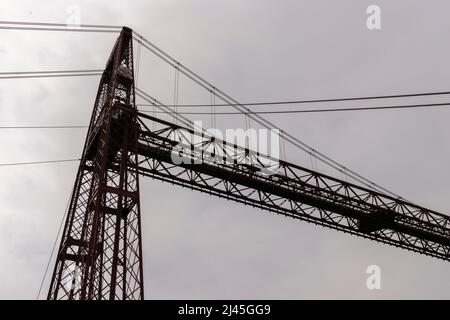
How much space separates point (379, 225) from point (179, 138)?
544 inches

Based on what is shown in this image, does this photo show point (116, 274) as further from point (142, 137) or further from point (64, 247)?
point (142, 137)

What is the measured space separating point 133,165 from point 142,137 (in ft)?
7.35

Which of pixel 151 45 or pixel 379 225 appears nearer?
pixel 151 45

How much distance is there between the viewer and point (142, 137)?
21344 mm

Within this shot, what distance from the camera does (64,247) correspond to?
1908 cm

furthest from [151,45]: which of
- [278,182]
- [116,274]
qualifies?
[116,274]

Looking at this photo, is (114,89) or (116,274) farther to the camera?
(114,89)
